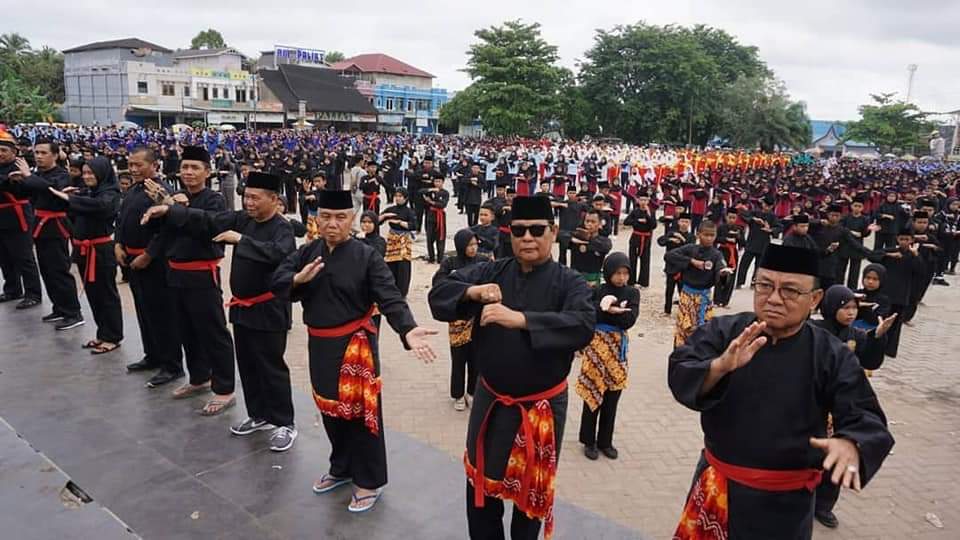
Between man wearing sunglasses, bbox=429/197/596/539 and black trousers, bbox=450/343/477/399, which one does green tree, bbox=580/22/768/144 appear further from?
man wearing sunglasses, bbox=429/197/596/539

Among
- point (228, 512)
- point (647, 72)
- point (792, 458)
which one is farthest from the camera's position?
point (647, 72)

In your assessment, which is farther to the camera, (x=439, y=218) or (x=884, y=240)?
(x=884, y=240)

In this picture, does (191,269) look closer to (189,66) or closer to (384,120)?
(189,66)

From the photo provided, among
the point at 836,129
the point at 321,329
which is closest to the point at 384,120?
the point at 836,129

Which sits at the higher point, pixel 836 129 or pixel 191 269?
pixel 836 129

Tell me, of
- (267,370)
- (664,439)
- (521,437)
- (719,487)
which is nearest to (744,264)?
(664,439)

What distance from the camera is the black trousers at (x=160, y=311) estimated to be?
5434mm

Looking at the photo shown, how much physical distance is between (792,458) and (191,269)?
14.3ft

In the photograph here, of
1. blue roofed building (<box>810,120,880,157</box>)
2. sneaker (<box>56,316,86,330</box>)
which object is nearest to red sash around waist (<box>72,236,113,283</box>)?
sneaker (<box>56,316,86,330</box>)

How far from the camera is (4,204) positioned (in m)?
7.18

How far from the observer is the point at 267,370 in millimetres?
4559

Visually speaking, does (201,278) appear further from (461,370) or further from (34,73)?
(34,73)

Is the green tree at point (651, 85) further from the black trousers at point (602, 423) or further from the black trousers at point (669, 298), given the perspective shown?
the black trousers at point (602, 423)

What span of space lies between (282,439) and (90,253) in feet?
10.3
